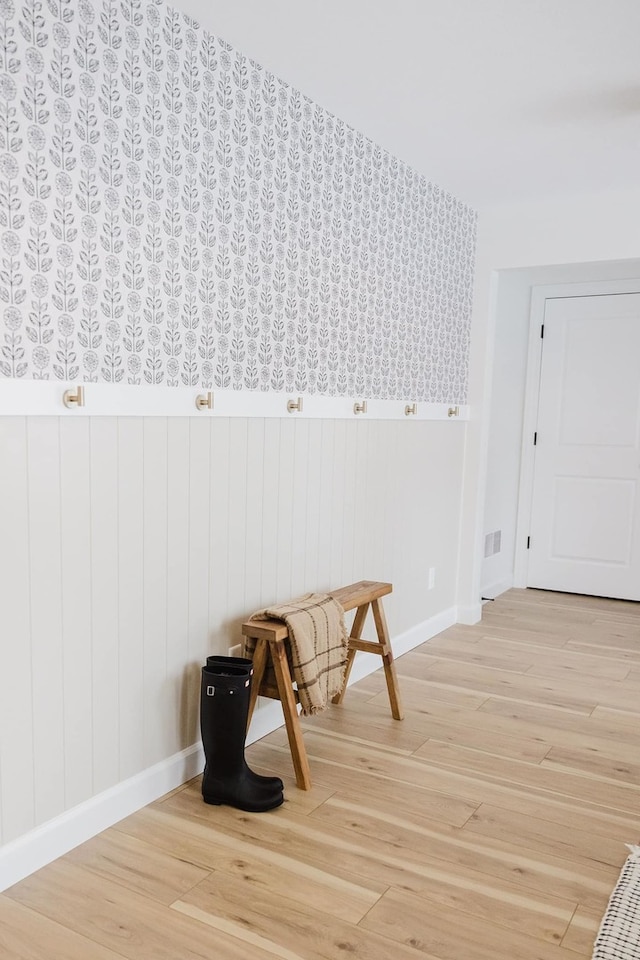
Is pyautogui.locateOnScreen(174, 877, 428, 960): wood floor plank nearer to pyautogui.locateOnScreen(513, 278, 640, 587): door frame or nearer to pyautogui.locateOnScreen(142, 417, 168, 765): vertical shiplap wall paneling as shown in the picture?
pyautogui.locateOnScreen(142, 417, 168, 765): vertical shiplap wall paneling

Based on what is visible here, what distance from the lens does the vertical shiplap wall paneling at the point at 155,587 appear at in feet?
7.19

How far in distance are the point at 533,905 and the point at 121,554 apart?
1.36 meters

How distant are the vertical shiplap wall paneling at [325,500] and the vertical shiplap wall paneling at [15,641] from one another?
4.53ft

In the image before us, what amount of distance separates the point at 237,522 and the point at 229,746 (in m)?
0.71

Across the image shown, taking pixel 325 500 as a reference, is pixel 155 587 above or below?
below

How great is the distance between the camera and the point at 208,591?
2.46 meters

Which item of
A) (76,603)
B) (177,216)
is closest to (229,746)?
(76,603)

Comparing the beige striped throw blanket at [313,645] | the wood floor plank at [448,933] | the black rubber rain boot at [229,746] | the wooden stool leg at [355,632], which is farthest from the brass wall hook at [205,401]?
the wood floor plank at [448,933]

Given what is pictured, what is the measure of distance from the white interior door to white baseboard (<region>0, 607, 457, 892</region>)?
2965 mm

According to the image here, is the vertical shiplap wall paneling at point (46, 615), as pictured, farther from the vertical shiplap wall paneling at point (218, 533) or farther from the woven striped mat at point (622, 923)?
the woven striped mat at point (622, 923)

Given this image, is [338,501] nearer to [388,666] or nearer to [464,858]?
[388,666]

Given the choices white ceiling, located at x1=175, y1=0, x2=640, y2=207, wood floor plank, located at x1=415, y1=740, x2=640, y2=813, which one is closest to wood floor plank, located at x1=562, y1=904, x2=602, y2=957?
wood floor plank, located at x1=415, y1=740, x2=640, y2=813

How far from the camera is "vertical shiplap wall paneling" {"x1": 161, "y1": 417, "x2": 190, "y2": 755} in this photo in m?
2.27

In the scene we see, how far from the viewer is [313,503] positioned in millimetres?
2988
